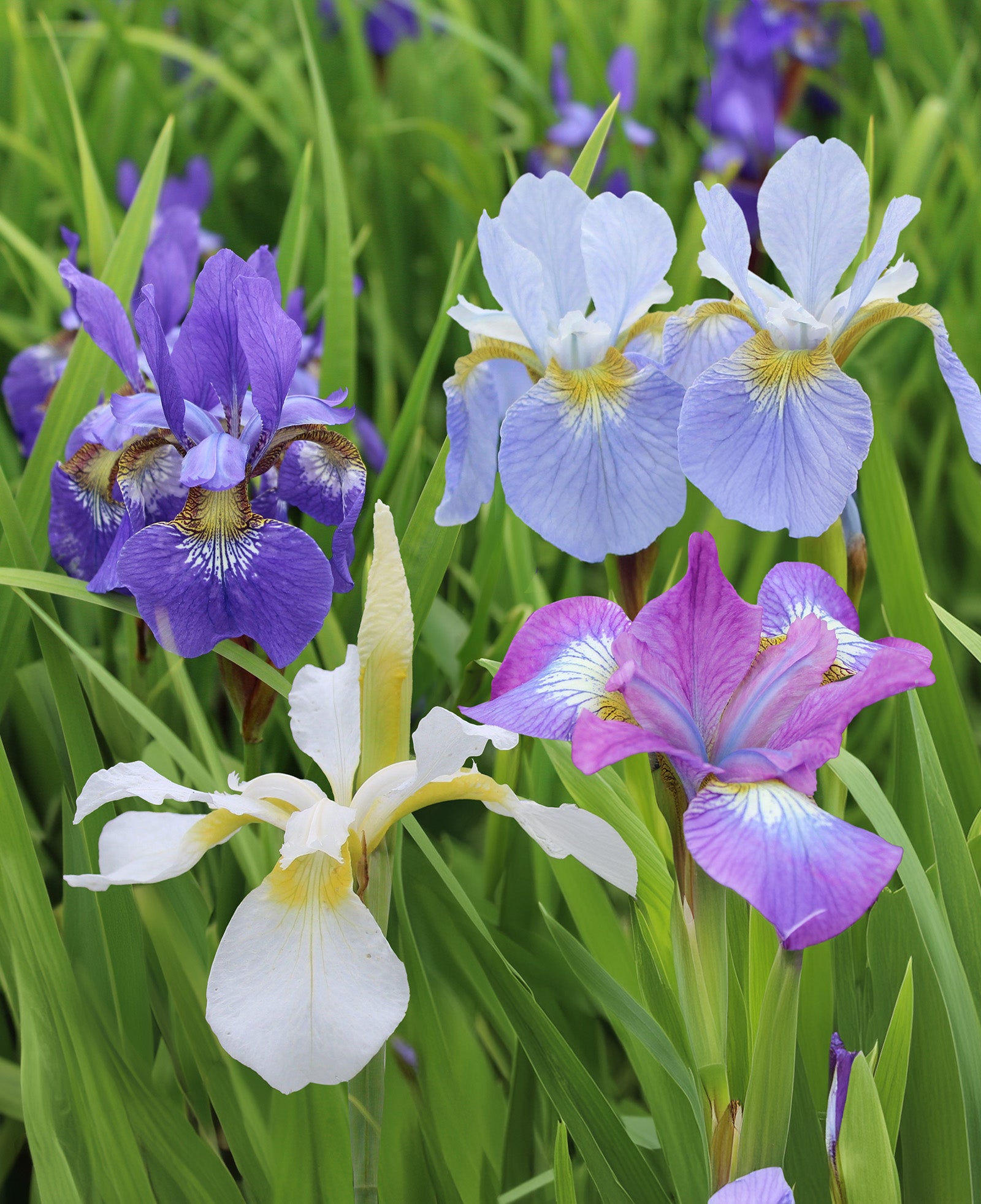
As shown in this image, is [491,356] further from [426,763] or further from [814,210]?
[426,763]

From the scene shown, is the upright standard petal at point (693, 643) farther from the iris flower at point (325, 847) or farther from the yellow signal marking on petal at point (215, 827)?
the yellow signal marking on petal at point (215, 827)

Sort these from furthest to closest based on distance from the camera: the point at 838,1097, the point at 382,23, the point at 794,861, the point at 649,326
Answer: the point at 382,23
the point at 649,326
the point at 838,1097
the point at 794,861

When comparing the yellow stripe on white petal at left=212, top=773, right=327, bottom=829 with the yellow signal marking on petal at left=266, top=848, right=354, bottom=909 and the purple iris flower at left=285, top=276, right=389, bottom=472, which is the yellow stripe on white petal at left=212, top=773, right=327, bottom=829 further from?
the purple iris flower at left=285, top=276, right=389, bottom=472

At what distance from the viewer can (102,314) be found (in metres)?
0.65

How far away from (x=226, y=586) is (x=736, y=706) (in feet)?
0.93

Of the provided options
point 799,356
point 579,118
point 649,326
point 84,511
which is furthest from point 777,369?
point 579,118

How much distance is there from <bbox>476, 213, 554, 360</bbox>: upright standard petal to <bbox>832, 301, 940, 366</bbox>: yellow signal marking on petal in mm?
181

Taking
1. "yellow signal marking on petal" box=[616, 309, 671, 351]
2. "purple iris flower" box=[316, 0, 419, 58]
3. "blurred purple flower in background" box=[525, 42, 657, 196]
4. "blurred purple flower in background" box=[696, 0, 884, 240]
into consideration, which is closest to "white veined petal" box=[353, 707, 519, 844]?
"yellow signal marking on petal" box=[616, 309, 671, 351]

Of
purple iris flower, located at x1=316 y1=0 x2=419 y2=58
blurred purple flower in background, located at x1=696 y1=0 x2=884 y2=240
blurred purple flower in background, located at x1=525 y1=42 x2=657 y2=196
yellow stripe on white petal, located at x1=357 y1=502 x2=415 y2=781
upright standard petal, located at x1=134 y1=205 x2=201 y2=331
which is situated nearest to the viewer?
yellow stripe on white petal, located at x1=357 y1=502 x2=415 y2=781

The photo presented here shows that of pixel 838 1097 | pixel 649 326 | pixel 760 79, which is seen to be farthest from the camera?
pixel 760 79

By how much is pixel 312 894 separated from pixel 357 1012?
2.0 inches

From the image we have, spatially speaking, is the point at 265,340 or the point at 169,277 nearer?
the point at 265,340

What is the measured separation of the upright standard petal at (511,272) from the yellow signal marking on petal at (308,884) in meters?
0.35

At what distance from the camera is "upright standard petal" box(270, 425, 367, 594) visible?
0.64m
